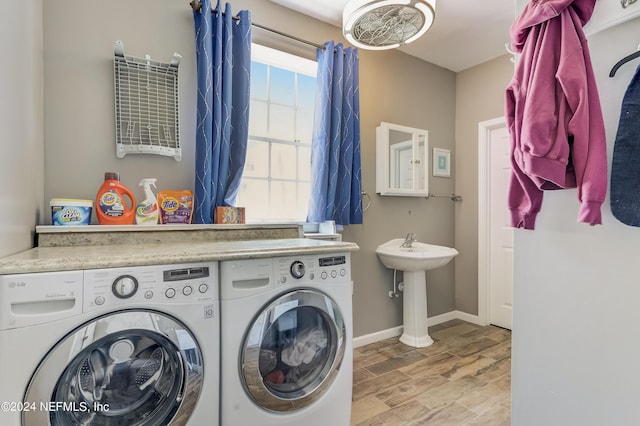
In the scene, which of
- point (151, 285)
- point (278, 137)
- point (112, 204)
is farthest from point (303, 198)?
point (151, 285)

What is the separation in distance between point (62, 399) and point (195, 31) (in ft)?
6.32

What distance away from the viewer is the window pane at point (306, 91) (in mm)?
2516

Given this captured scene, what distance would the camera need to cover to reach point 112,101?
1752 mm

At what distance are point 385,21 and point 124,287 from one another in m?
1.99

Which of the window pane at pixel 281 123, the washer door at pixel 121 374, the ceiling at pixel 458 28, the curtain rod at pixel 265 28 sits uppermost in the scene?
the ceiling at pixel 458 28

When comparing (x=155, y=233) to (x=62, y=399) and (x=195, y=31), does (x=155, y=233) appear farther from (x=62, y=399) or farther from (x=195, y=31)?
(x=195, y=31)

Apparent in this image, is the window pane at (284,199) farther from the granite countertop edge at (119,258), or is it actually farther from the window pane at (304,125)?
the granite countertop edge at (119,258)

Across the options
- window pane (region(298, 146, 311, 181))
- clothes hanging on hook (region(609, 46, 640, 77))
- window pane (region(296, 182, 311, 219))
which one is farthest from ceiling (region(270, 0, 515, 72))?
clothes hanging on hook (region(609, 46, 640, 77))

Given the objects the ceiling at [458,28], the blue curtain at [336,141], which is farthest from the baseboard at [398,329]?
the ceiling at [458,28]

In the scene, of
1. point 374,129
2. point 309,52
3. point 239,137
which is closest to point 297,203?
point 239,137

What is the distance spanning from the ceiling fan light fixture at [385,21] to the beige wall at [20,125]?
5.24ft

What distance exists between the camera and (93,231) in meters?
1.50

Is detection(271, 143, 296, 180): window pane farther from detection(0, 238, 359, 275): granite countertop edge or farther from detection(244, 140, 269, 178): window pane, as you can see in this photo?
detection(0, 238, 359, 275): granite countertop edge

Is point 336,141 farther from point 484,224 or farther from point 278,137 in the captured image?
point 484,224
